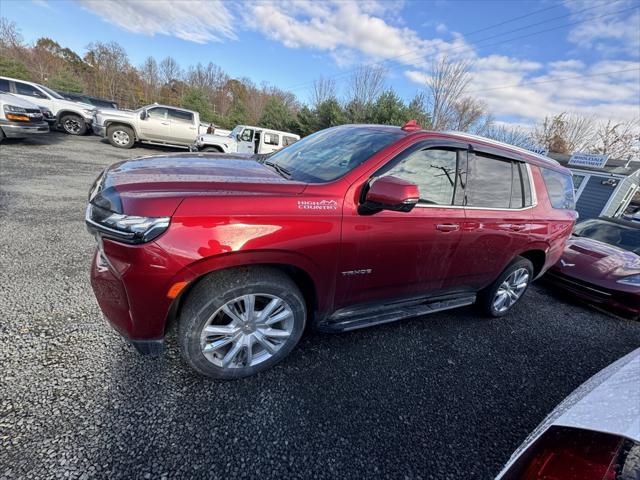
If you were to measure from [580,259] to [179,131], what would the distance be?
13.4 meters

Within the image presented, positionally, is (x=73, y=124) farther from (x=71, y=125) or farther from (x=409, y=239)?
(x=409, y=239)

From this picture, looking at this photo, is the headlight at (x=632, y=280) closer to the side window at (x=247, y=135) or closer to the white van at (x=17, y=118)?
the side window at (x=247, y=135)

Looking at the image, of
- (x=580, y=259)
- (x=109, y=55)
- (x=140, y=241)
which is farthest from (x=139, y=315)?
(x=109, y=55)

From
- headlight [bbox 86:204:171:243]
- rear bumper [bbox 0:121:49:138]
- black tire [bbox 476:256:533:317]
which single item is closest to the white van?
rear bumper [bbox 0:121:49:138]

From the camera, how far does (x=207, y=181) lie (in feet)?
6.08

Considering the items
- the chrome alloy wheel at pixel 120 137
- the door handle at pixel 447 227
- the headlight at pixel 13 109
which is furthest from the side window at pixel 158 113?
the door handle at pixel 447 227

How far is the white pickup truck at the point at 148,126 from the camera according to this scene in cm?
1116

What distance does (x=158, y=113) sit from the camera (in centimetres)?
1185

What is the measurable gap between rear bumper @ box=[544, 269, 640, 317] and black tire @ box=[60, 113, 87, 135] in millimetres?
17241

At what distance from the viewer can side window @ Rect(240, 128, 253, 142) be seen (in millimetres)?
11510

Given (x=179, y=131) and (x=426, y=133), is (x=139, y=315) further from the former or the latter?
(x=179, y=131)

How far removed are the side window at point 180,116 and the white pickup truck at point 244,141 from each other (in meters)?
1.32

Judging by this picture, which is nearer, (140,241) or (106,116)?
(140,241)

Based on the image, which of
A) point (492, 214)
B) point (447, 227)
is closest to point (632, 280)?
point (492, 214)
